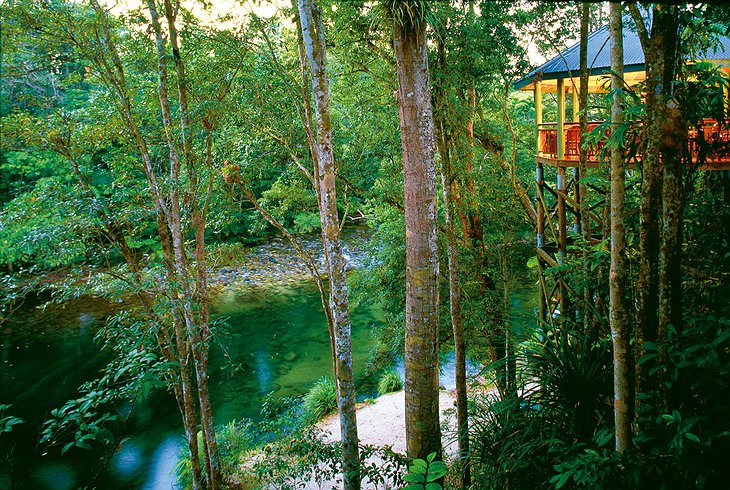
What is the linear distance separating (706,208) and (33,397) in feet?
42.0

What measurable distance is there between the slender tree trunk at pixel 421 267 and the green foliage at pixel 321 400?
239 inches

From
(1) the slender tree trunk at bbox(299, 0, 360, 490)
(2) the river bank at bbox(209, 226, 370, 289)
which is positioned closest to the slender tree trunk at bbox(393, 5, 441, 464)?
(1) the slender tree trunk at bbox(299, 0, 360, 490)

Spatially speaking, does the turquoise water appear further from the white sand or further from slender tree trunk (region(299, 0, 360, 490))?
slender tree trunk (region(299, 0, 360, 490))

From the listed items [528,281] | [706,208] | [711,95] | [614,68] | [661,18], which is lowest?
[528,281]

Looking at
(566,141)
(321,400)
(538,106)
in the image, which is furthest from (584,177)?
(321,400)

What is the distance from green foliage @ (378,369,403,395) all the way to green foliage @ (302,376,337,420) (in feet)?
4.04

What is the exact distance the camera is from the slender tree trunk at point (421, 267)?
4.61 meters

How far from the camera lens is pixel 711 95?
9.34ft

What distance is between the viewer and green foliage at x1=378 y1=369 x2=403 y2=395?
11508 millimetres

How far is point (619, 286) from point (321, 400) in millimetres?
8777

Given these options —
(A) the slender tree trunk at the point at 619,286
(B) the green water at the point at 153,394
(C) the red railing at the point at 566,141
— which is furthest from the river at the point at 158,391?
(C) the red railing at the point at 566,141

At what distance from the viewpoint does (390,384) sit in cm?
1156

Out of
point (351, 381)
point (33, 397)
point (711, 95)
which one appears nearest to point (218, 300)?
point (33, 397)

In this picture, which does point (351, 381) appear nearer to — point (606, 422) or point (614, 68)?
point (606, 422)
